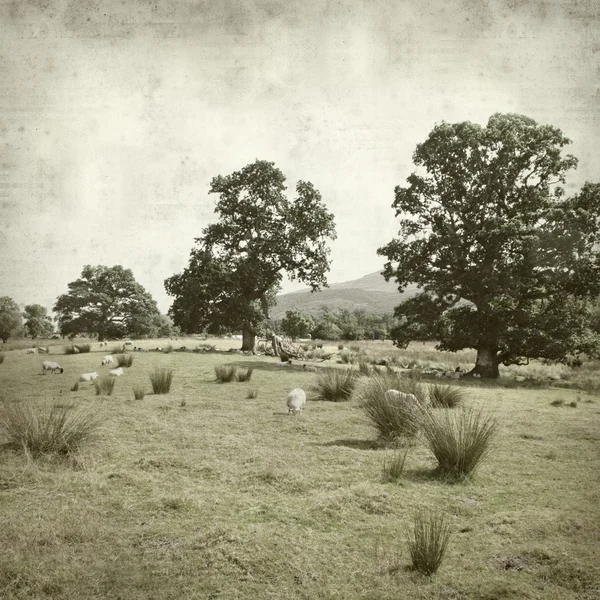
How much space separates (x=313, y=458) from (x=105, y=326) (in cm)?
4815

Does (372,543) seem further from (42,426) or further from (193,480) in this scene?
(42,426)

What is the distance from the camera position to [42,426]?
5.62m

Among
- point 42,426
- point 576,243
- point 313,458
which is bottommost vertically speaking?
point 313,458

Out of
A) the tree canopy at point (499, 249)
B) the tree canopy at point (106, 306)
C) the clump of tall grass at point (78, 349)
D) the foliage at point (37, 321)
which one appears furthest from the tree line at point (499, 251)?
the foliage at point (37, 321)

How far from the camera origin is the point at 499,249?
17.4m

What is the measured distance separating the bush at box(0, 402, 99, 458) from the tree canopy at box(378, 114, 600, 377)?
50.3ft

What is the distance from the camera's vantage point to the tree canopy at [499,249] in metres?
16.8

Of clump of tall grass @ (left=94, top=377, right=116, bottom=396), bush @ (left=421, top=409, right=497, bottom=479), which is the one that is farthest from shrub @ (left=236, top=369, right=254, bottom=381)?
bush @ (left=421, top=409, right=497, bottom=479)

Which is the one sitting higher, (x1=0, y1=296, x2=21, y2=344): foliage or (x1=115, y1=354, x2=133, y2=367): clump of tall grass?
(x1=0, y1=296, x2=21, y2=344): foliage

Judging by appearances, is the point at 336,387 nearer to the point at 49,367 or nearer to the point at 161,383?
the point at 161,383

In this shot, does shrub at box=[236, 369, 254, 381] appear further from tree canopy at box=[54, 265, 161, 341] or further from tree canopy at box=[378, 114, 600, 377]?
tree canopy at box=[54, 265, 161, 341]

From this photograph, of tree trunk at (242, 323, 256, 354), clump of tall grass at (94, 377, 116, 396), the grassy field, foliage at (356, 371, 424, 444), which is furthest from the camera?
tree trunk at (242, 323, 256, 354)

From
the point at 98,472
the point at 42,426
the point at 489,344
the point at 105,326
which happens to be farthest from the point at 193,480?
the point at 105,326

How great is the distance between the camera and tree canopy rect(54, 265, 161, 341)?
48.0 metres
